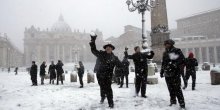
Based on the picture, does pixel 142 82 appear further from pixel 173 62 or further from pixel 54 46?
pixel 54 46

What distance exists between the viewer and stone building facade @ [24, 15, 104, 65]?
95.1 m

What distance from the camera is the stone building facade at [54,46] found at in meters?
95.1

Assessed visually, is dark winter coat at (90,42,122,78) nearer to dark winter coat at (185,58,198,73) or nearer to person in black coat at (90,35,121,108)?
person in black coat at (90,35,121,108)

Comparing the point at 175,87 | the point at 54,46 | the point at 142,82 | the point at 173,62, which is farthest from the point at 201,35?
the point at 175,87

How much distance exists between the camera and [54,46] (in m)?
98.2

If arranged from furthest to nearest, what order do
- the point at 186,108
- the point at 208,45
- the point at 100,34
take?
1. the point at 100,34
2. the point at 208,45
3. the point at 186,108

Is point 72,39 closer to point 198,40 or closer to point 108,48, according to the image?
point 198,40

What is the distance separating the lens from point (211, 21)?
73.6 metres

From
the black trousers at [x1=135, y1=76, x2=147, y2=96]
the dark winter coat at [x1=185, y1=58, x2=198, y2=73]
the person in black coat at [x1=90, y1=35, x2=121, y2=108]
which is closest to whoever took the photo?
the person in black coat at [x1=90, y1=35, x2=121, y2=108]

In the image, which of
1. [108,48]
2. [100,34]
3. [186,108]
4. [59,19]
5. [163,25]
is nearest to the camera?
[186,108]

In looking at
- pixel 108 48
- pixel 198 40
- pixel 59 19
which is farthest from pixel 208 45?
pixel 59 19

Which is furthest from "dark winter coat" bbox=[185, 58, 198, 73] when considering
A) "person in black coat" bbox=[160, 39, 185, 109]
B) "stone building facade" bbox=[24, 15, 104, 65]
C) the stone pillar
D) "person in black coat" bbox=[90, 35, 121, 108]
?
"stone building facade" bbox=[24, 15, 104, 65]

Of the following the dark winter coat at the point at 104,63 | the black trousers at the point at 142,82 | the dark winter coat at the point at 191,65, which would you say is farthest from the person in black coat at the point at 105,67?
the dark winter coat at the point at 191,65

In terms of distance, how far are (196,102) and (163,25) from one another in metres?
16.3
